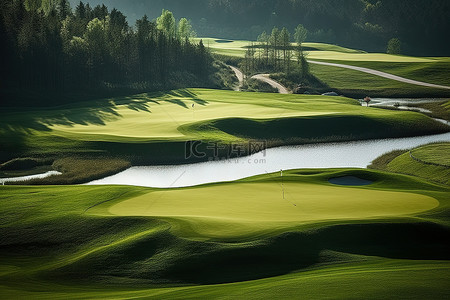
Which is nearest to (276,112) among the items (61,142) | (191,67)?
(61,142)

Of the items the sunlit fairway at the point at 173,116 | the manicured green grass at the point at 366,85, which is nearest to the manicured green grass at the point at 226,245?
the sunlit fairway at the point at 173,116

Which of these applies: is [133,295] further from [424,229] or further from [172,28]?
[172,28]

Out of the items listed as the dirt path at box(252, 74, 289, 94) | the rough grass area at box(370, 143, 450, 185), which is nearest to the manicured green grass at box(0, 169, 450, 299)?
the rough grass area at box(370, 143, 450, 185)

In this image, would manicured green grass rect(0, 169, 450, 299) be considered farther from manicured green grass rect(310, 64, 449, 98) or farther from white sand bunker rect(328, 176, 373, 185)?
manicured green grass rect(310, 64, 449, 98)

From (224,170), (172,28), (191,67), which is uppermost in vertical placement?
(172,28)

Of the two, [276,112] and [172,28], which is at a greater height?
[172,28]

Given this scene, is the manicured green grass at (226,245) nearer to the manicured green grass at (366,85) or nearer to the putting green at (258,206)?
the putting green at (258,206)

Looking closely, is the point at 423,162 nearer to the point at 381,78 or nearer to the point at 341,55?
the point at 381,78
